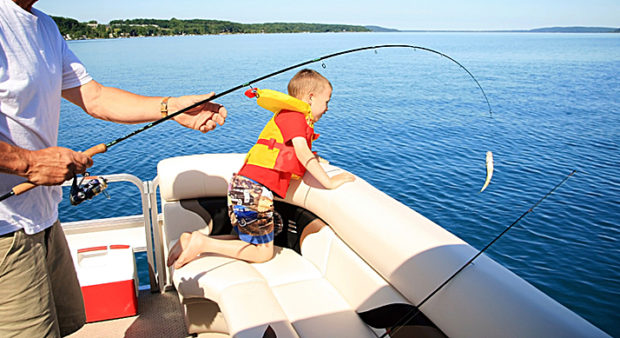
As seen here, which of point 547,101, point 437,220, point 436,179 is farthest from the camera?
point 547,101

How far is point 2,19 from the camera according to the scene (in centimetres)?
129

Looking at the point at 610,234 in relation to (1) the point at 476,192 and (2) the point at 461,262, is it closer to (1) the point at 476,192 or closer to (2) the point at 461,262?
(1) the point at 476,192

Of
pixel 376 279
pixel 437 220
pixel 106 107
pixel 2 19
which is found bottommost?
pixel 437 220

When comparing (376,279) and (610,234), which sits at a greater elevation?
(376,279)

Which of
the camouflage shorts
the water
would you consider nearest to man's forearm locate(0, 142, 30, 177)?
the camouflage shorts

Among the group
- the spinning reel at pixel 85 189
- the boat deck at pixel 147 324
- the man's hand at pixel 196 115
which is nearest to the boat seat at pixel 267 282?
the boat deck at pixel 147 324

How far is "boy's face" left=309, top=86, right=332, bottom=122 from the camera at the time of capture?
253cm

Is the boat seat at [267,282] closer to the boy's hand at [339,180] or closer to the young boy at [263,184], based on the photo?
the young boy at [263,184]

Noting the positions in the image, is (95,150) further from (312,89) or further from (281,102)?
(312,89)

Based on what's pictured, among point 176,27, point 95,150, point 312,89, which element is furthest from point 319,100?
point 176,27

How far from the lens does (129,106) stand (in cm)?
176

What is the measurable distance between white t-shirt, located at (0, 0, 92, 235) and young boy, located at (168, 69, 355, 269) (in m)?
1.01

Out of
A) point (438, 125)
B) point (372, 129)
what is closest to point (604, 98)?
point (438, 125)

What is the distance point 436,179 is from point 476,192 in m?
0.80
